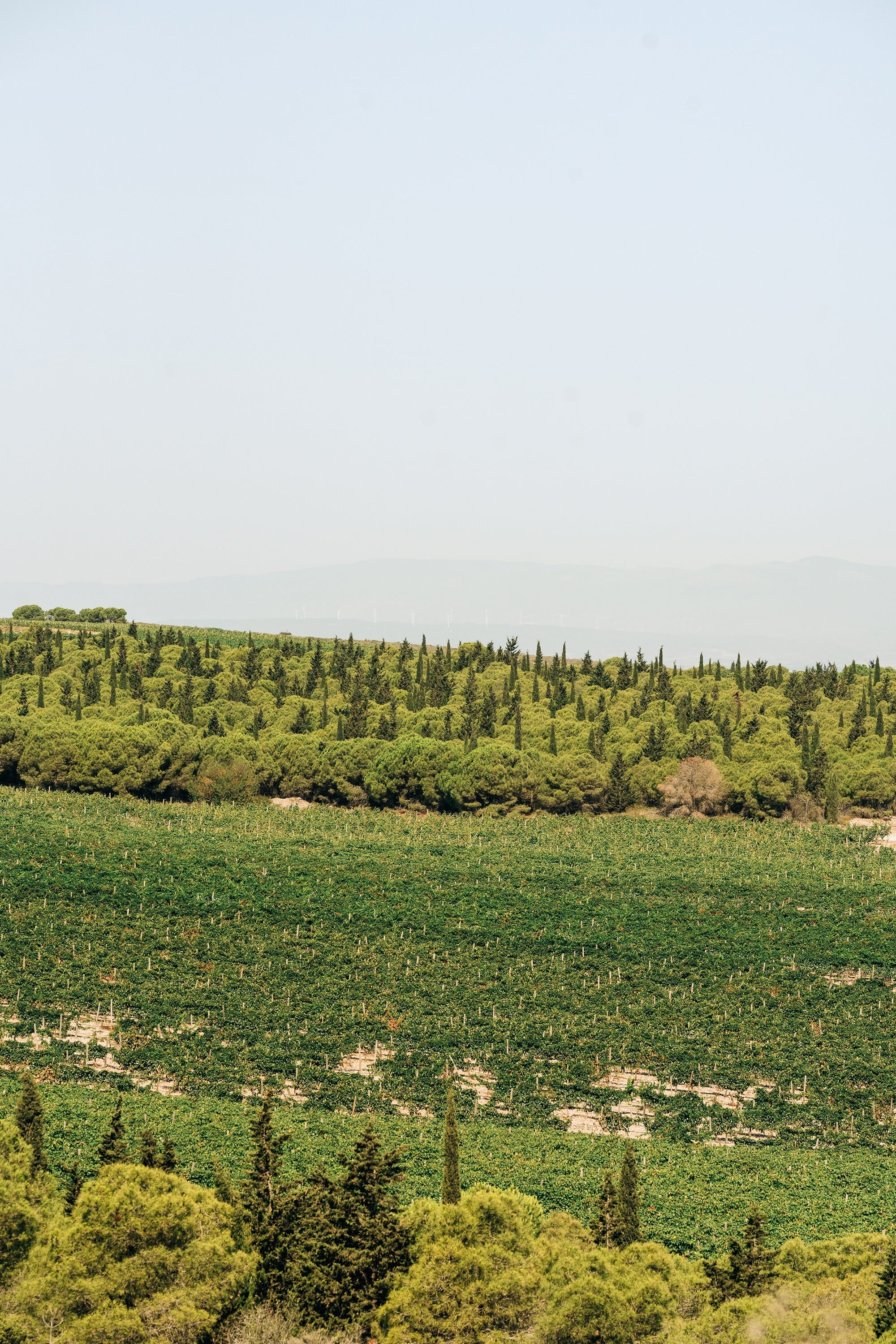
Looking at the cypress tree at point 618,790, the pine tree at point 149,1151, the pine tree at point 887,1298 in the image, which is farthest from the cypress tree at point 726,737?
the pine tree at point 149,1151

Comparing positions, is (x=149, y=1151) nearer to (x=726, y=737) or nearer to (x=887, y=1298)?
(x=887, y=1298)

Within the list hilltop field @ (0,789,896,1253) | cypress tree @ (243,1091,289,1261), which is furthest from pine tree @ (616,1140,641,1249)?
cypress tree @ (243,1091,289,1261)

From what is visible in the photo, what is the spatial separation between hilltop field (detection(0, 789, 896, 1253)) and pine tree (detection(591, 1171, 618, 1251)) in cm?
534

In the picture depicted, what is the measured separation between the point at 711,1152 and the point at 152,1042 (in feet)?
76.6

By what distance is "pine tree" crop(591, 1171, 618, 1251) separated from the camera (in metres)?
29.1

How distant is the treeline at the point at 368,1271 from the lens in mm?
24578

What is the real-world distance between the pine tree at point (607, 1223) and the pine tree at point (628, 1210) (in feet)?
0.49

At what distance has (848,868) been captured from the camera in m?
71.9

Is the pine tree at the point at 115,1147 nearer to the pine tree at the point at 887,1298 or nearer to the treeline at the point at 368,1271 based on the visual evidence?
the treeline at the point at 368,1271

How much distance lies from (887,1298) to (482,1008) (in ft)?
93.7

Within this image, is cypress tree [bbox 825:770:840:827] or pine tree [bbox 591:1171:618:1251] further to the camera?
cypress tree [bbox 825:770:840:827]

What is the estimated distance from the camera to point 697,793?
322 feet

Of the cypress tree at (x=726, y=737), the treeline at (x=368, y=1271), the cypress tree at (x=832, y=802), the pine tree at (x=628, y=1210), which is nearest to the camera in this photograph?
the treeline at (x=368, y=1271)

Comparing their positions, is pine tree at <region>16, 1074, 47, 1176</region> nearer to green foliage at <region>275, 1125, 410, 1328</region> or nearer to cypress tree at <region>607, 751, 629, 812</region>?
green foliage at <region>275, 1125, 410, 1328</region>
